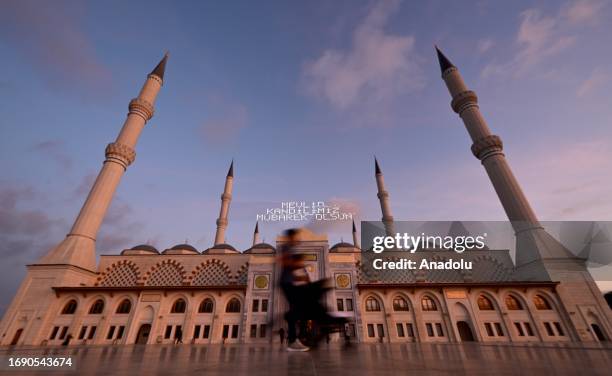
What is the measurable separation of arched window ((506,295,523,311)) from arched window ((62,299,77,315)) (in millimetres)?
33936

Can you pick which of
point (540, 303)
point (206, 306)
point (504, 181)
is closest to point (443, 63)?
point (504, 181)

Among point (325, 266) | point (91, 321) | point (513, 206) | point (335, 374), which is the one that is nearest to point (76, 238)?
point (91, 321)

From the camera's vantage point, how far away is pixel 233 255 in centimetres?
2731

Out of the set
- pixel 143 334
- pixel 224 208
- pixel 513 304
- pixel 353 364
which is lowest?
pixel 353 364

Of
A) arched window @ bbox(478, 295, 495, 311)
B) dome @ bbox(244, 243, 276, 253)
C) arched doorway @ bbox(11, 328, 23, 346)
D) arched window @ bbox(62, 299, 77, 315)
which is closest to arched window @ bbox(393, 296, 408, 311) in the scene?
arched window @ bbox(478, 295, 495, 311)

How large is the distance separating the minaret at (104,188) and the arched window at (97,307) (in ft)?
12.7

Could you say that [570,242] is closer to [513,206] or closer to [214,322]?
[513,206]

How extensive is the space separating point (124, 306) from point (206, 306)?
21.5 feet

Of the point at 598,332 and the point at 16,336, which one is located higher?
the point at 16,336

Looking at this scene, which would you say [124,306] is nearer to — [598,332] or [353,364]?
[353,364]

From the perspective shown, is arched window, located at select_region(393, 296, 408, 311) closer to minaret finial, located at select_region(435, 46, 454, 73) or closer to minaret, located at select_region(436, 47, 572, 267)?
minaret, located at select_region(436, 47, 572, 267)

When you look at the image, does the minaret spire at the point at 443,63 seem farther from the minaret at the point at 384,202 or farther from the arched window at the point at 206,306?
the arched window at the point at 206,306

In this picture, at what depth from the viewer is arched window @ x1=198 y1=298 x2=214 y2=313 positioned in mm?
21248

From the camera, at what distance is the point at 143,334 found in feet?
67.1
